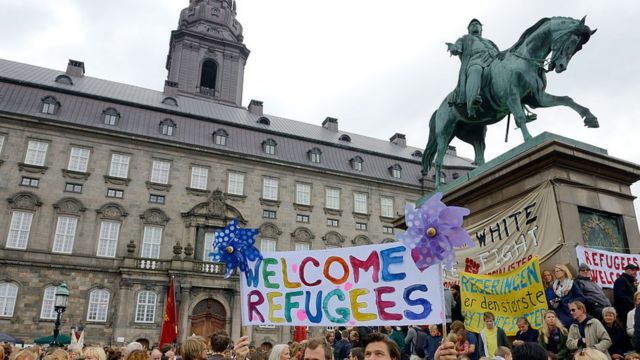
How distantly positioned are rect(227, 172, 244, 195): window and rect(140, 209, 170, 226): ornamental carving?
16.8 feet

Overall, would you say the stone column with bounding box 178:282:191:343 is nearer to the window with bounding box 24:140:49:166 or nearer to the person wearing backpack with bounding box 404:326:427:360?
the window with bounding box 24:140:49:166

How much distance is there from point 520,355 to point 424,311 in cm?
167

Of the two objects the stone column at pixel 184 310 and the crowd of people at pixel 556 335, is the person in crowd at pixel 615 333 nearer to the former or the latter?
the crowd of people at pixel 556 335

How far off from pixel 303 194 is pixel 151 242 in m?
12.3

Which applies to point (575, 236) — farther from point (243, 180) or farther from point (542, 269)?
point (243, 180)

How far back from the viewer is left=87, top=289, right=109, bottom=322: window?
1184 inches

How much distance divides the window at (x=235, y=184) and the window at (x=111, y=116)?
9248mm

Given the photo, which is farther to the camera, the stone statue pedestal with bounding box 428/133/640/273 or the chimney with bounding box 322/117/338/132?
the chimney with bounding box 322/117/338/132

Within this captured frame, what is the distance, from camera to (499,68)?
34.6 feet

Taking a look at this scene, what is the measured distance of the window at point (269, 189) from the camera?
37.5 meters

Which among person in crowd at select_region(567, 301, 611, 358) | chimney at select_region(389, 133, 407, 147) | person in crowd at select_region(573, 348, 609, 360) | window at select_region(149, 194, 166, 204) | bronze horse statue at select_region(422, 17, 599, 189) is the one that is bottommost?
person in crowd at select_region(573, 348, 609, 360)

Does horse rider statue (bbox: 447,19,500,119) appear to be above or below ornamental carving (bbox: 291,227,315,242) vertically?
below

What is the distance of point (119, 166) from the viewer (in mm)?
34000

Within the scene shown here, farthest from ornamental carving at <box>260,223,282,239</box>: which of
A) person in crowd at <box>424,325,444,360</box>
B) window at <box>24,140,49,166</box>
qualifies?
person in crowd at <box>424,325,444,360</box>
